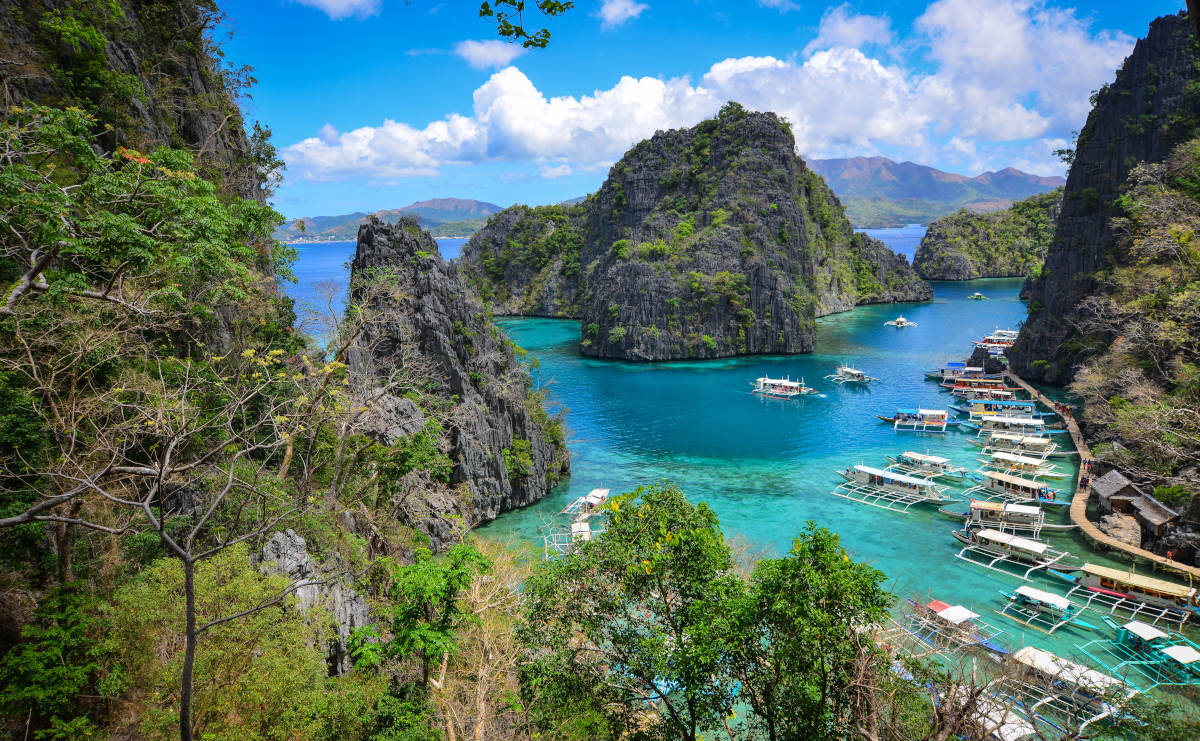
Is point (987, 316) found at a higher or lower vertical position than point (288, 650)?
higher

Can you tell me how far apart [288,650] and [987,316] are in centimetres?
10687

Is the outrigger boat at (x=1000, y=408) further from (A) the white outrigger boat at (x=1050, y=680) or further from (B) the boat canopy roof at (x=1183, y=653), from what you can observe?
(A) the white outrigger boat at (x=1050, y=680)

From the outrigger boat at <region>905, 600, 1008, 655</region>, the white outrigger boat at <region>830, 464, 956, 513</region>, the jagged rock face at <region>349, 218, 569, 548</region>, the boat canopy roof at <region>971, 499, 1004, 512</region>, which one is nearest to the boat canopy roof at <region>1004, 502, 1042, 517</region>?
the boat canopy roof at <region>971, 499, 1004, 512</region>

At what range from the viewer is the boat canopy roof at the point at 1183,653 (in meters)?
17.1

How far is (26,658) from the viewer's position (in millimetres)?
8984

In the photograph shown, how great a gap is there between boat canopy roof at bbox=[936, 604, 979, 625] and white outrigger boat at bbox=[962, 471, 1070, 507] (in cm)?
1302

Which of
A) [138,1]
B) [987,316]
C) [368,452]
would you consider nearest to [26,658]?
[368,452]

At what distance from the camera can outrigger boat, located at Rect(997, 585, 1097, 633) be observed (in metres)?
20.5

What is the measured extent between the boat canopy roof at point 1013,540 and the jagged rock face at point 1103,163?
3375 centimetres

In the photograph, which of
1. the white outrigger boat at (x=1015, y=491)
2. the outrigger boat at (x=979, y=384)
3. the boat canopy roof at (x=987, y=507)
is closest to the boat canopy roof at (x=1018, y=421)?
the white outrigger boat at (x=1015, y=491)

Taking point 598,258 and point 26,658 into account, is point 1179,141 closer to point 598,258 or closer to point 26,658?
point 26,658

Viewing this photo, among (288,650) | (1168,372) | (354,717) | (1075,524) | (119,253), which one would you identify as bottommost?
(1075,524)

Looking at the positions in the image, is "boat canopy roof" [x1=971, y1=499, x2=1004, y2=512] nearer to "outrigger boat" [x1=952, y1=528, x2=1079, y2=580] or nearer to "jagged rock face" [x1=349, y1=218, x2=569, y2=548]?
"outrigger boat" [x1=952, y1=528, x2=1079, y2=580]

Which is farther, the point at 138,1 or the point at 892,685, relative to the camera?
the point at 138,1
